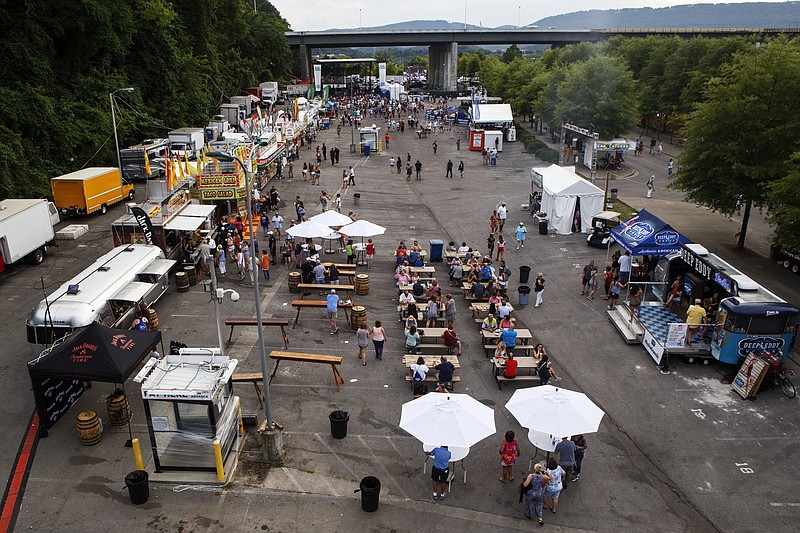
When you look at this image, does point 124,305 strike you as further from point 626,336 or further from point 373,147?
point 373,147

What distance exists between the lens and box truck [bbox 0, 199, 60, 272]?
2239 centimetres

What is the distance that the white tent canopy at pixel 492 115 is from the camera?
5925 cm

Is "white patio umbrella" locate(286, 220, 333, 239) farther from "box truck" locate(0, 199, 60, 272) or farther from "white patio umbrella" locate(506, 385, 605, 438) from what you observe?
"white patio umbrella" locate(506, 385, 605, 438)

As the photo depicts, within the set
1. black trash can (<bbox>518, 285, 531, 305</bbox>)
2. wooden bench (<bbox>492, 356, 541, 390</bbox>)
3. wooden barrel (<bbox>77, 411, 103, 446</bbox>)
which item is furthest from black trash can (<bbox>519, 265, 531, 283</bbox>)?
wooden barrel (<bbox>77, 411, 103, 446</bbox>)

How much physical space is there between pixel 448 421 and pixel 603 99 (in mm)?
43095

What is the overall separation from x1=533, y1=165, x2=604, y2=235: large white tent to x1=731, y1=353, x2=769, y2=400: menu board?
14.2m

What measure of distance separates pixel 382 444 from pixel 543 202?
19979 mm

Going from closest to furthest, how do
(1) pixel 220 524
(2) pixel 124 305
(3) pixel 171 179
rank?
1. (1) pixel 220 524
2. (2) pixel 124 305
3. (3) pixel 171 179

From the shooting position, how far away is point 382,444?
13.3 meters

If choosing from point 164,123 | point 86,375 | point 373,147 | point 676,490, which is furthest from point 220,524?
point 164,123

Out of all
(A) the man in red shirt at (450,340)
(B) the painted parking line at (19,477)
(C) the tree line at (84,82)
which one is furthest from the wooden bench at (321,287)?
(C) the tree line at (84,82)

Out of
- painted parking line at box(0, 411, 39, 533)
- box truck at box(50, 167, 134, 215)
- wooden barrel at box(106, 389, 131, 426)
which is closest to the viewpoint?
painted parking line at box(0, 411, 39, 533)

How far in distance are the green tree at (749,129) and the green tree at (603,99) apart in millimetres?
21898

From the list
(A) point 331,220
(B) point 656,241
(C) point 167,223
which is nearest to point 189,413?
(C) point 167,223
